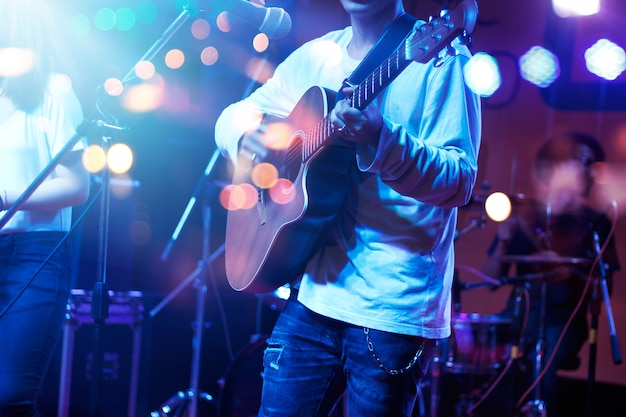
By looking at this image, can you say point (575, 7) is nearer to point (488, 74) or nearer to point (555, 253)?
point (488, 74)

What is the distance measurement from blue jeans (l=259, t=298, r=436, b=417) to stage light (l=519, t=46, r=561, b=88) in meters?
5.54

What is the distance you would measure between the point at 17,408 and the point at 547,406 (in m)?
4.17

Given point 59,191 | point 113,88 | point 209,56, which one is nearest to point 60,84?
point 59,191

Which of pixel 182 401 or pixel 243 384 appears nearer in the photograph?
pixel 182 401

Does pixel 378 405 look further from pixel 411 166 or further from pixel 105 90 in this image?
pixel 105 90

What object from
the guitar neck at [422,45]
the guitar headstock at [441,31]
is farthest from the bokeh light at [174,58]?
the guitar headstock at [441,31]

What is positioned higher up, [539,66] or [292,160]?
[539,66]

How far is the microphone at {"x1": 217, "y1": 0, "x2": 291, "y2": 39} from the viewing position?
6.50 ft

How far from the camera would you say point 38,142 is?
2.56 m

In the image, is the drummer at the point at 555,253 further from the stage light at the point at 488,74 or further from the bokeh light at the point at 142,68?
the bokeh light at the point at 142,68

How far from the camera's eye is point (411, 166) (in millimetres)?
1679

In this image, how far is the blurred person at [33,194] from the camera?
91.5 inches

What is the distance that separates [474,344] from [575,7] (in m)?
3.61

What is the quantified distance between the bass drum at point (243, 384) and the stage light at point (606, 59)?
4338 millimetres
